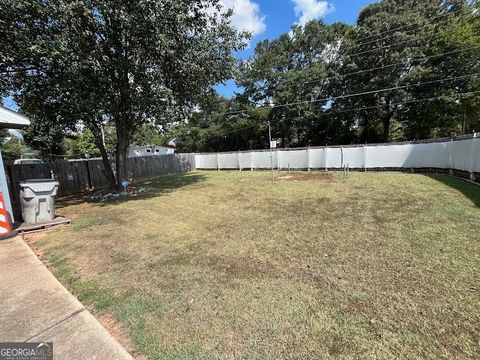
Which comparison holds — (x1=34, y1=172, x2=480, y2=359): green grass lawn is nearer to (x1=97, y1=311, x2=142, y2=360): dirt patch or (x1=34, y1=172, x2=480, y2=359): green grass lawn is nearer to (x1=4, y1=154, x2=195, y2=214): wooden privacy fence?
(x1=97, y1=311, x2=142, y2=360): dirt patch

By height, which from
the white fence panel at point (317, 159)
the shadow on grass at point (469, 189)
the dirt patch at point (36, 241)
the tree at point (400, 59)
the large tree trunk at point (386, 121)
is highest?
the tree at point (400, 59)

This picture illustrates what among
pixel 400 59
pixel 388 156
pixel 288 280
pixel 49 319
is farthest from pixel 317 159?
pixel 49 319

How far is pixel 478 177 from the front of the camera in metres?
7.62

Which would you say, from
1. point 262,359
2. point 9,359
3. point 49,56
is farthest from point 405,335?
point 49,56

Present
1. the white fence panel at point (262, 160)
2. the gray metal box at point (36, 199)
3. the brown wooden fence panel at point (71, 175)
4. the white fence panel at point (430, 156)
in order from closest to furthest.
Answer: the gray metal box at point (36, 199), the white fence panel at point (430, 156), the brown wooden fence panel at point (71, 175), the white fence panel at point (262, 160)

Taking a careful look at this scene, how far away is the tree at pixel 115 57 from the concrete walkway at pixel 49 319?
206 inches

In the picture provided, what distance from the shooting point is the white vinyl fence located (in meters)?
8.90

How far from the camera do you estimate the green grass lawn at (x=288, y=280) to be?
193 cm

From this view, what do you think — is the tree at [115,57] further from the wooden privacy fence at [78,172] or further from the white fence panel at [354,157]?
the white fence panel at [354,157]

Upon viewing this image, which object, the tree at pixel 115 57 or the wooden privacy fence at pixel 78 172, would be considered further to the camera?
the wooden privacy fence at pixel 78 172

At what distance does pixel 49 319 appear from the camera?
2.27 meters

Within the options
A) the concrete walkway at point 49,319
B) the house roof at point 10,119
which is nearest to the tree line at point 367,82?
the house roof at point 10,119

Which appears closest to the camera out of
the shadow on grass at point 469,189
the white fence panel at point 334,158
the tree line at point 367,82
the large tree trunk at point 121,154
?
the shadow on grass at point 469,189

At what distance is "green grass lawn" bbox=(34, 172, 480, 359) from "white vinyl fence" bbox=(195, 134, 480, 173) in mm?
4053
